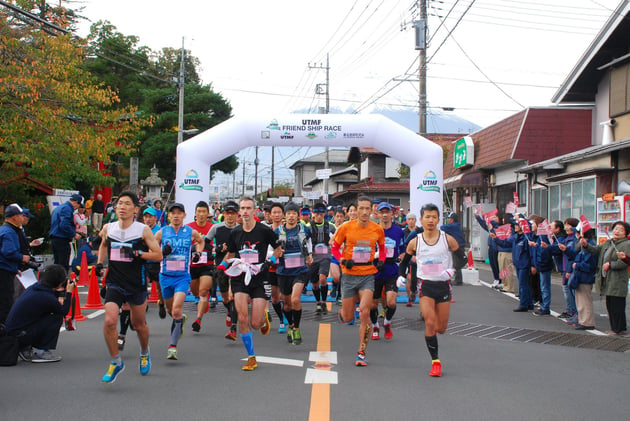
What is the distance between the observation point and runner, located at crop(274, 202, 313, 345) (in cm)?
895

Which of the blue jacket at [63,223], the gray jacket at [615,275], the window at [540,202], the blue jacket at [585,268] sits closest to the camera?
the gray jacket at [615,275]

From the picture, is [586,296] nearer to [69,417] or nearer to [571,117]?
[69,417]

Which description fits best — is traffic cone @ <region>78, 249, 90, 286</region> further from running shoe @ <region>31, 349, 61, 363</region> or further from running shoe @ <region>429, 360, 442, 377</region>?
running shoe @ <region>429, 360, 442, 377</region>

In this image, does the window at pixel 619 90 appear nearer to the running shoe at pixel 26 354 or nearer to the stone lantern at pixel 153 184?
the running shoe at pixel 26 354

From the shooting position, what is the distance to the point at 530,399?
595 cm

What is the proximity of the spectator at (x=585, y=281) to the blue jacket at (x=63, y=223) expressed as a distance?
33.3 feet

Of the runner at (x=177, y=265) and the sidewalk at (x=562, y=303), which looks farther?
the sidewalk at (x=562, y=303)

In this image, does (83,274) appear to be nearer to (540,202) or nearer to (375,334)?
(375,334)

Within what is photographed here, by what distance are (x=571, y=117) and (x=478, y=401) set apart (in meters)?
19.2

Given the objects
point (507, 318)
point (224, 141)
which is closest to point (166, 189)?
point (224, 141)

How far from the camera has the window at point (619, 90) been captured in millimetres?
17891

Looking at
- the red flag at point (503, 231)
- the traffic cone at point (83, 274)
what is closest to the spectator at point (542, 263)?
the red flag at point (503, 231)

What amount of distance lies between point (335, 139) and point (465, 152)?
12043 mm

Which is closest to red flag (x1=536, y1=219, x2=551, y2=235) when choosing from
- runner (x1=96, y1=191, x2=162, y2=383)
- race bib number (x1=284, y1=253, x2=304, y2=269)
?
race bib number (x1=284, y1=253, x2=304, y2=269)
